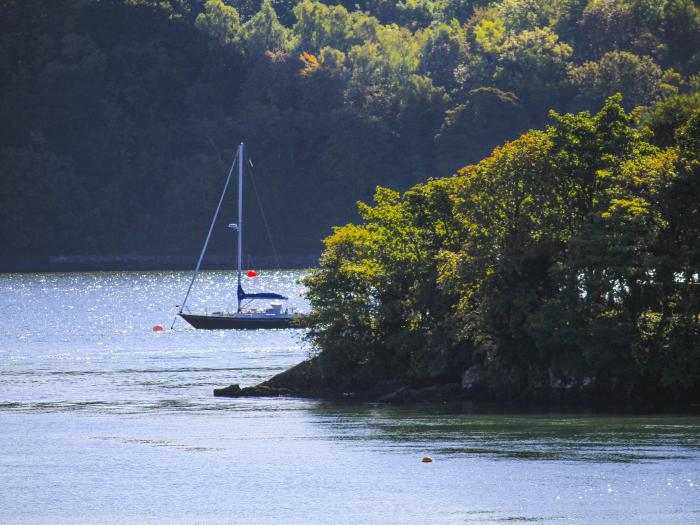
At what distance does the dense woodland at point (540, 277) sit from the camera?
5431cm

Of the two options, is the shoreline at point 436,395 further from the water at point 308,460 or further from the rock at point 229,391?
the water at point 308,460

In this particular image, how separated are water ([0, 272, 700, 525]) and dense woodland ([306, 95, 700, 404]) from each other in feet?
7.89

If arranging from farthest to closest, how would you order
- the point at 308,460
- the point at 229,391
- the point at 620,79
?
the point at 620,79, the point at 229,391, the point at 308,460

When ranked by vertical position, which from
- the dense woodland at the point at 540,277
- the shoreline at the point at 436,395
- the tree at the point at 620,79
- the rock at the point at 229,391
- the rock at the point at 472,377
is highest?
the tree at the point at 620,79

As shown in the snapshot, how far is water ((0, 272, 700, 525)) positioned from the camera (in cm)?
3969

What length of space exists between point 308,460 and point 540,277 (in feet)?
46.6

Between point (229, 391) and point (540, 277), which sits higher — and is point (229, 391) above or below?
below

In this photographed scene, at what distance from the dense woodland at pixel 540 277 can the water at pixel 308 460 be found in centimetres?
241

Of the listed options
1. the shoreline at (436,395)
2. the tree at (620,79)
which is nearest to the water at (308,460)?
the shoreline at (436,395)

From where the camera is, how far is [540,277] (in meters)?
57.9

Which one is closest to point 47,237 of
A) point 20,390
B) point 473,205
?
point 20,390

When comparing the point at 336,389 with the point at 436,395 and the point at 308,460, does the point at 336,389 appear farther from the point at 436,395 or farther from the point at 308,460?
the point at 308,460

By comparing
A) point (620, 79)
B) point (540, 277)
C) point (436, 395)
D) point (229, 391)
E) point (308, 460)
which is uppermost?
point (620, 79)

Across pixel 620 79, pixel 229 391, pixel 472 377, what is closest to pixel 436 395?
pixel 472 377
